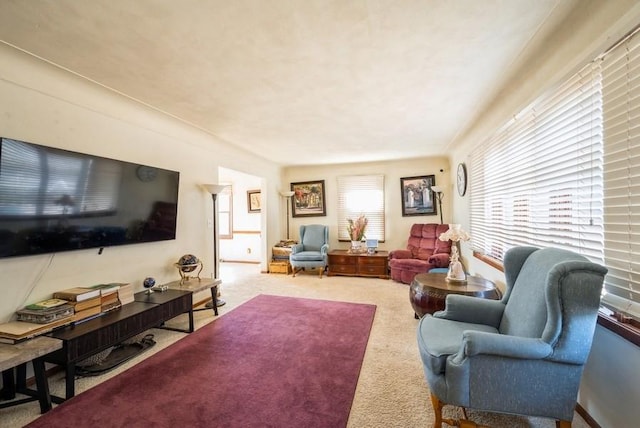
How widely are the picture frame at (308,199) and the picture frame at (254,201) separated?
3.11 ft

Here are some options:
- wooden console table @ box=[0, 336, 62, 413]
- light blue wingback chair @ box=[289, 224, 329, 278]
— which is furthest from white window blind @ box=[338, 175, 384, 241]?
wooden console table @ box=[0, 336, 62, 413]

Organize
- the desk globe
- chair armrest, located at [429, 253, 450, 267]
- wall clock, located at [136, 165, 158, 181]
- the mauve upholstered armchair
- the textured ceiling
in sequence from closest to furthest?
the textured ceiling < wall clock, located at [136, 165, 158, 181] < the desk globe < chair armrest, located at [429, 253, 450, 267] < the mauve upholstered armchair

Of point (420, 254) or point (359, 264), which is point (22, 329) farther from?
point (420, 254)

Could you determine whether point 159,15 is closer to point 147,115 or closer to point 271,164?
point 147,115

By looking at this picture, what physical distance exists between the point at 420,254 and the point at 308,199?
277cm

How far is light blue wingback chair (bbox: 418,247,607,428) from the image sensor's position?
1279 millimetres

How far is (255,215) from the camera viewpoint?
23.0 feet

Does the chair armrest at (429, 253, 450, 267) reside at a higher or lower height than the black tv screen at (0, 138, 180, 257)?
lower

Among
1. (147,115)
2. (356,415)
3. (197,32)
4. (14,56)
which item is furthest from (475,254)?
(14,56)

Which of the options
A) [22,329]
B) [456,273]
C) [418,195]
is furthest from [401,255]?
[22,329]

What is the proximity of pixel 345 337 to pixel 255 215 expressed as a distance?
478 cm

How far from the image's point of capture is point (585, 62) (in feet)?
5.14

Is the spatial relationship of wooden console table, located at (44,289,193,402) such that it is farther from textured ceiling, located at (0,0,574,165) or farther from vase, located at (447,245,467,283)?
vase, located at (447,245,467,283)

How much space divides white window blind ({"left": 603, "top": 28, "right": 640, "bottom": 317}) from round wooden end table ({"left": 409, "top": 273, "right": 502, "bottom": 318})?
103cm
